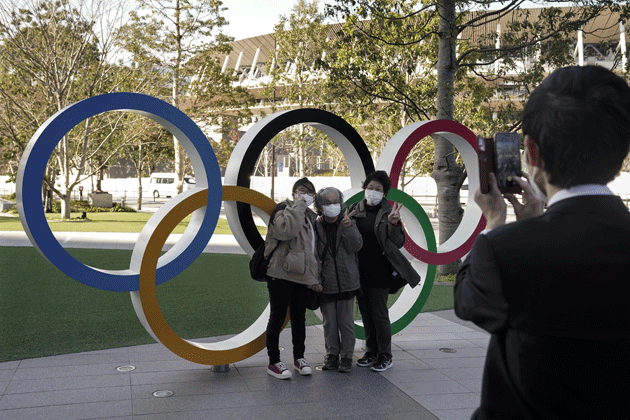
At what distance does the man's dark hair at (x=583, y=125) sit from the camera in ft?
4.99

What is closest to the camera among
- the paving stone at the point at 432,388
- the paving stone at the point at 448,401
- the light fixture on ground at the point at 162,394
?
the paving stone at the point at 448,401

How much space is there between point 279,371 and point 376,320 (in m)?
1.11

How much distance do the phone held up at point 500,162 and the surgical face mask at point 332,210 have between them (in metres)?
3.82

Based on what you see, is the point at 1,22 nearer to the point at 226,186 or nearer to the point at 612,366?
the point at 226,186

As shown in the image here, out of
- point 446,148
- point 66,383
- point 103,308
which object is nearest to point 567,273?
point 66,383

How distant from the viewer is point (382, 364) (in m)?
5.86

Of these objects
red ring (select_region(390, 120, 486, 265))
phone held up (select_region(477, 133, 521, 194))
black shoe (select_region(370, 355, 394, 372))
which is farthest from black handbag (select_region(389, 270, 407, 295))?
phone held up (select_region(477, 133, 521, 194))

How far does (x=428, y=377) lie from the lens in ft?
18.6

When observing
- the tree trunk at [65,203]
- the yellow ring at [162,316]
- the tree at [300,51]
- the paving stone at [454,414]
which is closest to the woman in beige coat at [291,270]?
the yellow ring at [162,316]

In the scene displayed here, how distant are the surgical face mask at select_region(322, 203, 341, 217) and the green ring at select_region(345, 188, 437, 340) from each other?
2.72 ft

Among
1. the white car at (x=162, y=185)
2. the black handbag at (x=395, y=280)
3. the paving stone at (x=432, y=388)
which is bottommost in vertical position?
the paving stone at (x=432, y=388)

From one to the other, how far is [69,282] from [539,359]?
10.3m

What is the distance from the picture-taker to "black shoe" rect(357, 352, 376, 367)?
6.00 m

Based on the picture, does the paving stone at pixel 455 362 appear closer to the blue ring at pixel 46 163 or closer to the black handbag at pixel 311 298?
the black handbag at pixel 311 298
